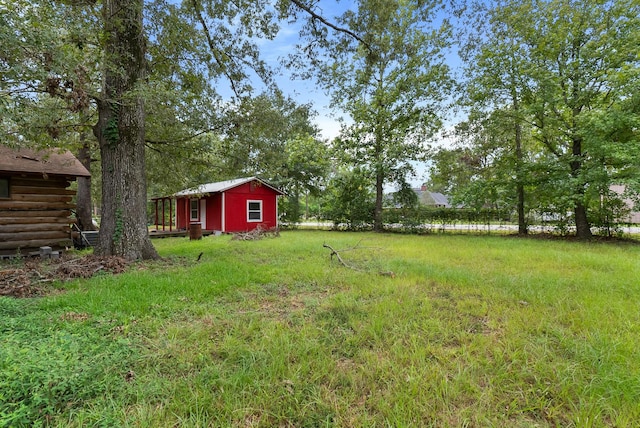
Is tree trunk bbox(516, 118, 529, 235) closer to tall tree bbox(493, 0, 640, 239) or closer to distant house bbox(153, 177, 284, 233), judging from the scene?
tall tree bbox(493, 0, 640, 239)

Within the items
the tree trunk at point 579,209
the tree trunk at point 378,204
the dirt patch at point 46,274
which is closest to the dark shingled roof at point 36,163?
the dirt patch at point 46,274

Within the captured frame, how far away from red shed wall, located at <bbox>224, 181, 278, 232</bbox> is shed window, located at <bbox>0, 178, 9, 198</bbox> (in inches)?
334

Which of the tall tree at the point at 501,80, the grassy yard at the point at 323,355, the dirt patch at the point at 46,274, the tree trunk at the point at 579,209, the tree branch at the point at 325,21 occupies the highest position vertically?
the tall tree at the point at 501,80

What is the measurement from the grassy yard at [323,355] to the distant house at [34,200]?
5.40 metres

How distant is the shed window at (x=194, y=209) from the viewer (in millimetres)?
17334

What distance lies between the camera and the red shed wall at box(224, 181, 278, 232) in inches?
617

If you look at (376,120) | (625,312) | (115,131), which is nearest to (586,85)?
(376,120)

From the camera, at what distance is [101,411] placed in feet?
5.61

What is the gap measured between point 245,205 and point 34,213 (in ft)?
30.2

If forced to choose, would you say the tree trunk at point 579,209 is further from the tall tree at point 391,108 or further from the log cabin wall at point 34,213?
the log cabin wall at point 34,213

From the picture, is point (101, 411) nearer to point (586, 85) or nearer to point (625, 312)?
point (625, 312)

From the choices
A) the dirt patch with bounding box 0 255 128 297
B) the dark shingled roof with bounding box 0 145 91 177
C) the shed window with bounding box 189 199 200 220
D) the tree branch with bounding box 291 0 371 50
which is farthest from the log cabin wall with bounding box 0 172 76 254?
the shed window with bounding box 189 199 200 220

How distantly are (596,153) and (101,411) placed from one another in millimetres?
13700

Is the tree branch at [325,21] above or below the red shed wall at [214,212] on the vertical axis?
above
